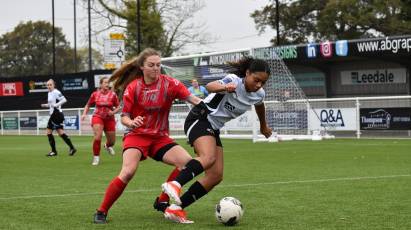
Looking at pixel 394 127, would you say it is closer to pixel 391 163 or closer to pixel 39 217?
pixel 391 163

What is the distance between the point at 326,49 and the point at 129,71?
25.0 meters

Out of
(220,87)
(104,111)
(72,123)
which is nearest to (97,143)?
(104,111)

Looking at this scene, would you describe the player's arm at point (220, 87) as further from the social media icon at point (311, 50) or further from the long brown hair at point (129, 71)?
the social media icon at point (311, 50)

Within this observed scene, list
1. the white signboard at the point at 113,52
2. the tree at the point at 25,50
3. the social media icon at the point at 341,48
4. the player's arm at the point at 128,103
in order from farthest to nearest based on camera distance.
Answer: the tree at the point at 25,50, the white signboard at the point at 113,52, the social media icon at the point at 341,48, the player's arm at the point at 128,103

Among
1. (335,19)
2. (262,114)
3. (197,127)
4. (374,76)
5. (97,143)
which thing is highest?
(335,19)

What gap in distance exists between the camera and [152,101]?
7953 mm

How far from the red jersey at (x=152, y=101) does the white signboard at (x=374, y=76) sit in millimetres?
24864

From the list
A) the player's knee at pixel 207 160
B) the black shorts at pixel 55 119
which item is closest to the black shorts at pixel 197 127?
the player's knee at pixel 207 160

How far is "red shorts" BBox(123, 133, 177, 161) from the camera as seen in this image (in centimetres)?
791

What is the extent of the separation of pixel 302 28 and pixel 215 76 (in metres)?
30.2

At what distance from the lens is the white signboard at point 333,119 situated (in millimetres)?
25781

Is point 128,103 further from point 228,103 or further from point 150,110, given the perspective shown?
point 228,103

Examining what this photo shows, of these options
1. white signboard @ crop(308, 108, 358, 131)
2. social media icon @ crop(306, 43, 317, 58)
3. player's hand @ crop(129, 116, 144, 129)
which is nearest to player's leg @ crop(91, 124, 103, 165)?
player's hand @ crop(129, 116, 144, 129)

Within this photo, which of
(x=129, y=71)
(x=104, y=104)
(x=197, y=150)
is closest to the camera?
(x=197, y=150)
